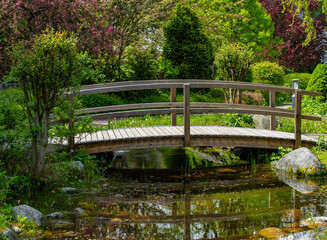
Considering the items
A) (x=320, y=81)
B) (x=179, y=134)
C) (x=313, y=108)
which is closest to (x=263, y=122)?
(x=313, y=108)

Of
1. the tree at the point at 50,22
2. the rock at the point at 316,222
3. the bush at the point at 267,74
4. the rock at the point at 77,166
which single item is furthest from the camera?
the bush at the point at 267,74

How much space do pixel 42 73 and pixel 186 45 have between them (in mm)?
11163

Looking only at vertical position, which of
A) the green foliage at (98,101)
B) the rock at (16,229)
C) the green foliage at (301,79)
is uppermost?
the green foliage at (301,79)

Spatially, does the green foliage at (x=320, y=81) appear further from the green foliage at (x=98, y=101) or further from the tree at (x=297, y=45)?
the tree at (x=297, y=45)

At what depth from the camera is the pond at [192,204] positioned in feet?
16.5

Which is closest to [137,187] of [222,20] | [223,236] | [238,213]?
[238,213]

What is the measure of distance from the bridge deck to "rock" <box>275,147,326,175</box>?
0.61 metres

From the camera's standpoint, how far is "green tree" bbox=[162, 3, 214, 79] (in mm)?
16500

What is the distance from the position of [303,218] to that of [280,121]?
586 centimetres

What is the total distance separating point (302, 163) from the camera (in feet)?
25.4

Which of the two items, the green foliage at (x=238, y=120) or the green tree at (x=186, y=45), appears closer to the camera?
the green foliage at (x=238, y=120)

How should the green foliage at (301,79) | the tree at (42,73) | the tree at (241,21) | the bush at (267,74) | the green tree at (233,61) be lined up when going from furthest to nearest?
the green foliage at (301,79) < the tree at (241,21) < the bush at (267,74) < the green tree at (233,61) < the tree at (42,73)

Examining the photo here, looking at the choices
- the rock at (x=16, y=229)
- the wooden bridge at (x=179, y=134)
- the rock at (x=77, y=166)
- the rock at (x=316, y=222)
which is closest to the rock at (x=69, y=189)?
the rock at (x=77, y=166)

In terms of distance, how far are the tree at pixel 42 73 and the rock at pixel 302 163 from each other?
14.5 ft
